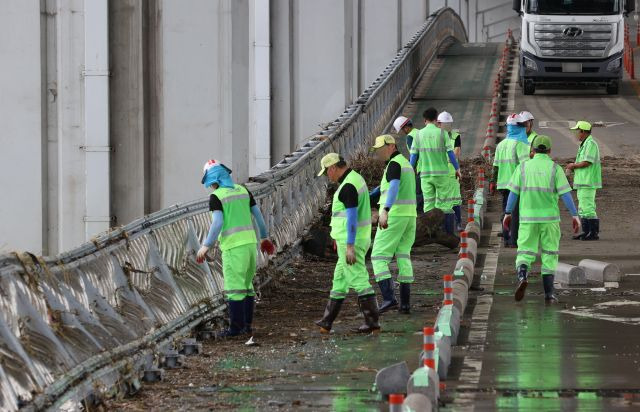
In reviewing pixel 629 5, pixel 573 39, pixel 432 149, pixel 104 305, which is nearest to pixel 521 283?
pixel 432 149

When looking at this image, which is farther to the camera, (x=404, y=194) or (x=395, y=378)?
(x=404, y=194)

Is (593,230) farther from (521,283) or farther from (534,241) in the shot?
(521,283)

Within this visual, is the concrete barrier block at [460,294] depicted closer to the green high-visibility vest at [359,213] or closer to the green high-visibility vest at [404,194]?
the green high-visibility vest at [404,194]

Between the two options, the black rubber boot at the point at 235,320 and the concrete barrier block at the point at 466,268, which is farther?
the concrete barrier block at the point at 466,268

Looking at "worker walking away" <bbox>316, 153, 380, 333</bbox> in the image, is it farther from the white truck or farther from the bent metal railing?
the white truck

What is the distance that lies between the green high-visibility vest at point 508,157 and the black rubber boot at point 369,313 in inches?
289

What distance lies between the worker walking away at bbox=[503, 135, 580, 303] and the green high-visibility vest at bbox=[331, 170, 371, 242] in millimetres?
2414

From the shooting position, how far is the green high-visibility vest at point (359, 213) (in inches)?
573

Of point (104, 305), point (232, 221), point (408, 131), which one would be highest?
point (408, 131)

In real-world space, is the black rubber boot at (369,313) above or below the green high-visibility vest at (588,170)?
below

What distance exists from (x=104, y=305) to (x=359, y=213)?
3.48m

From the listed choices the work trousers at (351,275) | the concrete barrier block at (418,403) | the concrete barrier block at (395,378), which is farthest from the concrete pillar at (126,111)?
the concrete barrier block at (418,403)

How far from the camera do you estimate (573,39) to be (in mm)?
40969

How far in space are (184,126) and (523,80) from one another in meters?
22.7
